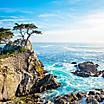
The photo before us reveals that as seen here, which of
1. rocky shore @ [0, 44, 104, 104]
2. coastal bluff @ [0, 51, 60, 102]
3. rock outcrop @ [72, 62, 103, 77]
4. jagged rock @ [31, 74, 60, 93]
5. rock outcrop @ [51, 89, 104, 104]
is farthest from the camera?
rock outcrop @ [72, 62, 103, 77]

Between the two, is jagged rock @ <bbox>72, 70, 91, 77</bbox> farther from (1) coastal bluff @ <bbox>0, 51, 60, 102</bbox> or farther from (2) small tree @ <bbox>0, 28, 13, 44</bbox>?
(2) small tree @ <bbox>0, 28, 13, 44</bbox>

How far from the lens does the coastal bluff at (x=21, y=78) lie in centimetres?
4025

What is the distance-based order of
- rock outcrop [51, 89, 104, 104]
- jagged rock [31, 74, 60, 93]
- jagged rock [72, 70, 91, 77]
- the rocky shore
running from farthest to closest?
jagged rock [72, 70, 91, 77], jagged rock [31, 74, 60, 93], the rocky shore, rock outcrop [51, 89, 104, 104]

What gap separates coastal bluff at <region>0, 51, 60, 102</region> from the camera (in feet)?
132

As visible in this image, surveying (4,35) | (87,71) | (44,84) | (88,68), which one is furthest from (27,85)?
(88,68)

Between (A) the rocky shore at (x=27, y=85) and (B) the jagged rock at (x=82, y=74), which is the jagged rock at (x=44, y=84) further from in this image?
(B) the jagged rock at (x=82, y=74)

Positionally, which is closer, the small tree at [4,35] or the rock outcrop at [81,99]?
the rock outcrop at [81,99]

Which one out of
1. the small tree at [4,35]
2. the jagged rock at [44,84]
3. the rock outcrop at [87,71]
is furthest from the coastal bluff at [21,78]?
the rock outcrop at [87,71]

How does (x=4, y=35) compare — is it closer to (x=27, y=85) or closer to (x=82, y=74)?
(x=27, y=85)

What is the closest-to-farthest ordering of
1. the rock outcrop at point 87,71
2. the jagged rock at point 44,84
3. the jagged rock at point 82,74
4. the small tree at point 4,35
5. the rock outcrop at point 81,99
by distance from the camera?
the rock outcrop at point 81,99 < the jagged rock at point 44,84 < the small tree at point 4,35 < the jagged rock at point 82,74 < the rock outcrop at point 87,71

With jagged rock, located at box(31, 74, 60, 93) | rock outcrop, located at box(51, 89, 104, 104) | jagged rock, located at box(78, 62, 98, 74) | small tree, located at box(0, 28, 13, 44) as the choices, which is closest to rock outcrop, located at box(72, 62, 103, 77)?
jagged rock, located at box(78, 62, 98, 74)

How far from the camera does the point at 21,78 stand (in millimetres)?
43781

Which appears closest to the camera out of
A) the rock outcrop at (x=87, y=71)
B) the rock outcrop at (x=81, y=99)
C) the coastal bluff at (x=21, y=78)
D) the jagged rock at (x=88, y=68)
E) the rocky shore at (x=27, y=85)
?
the rock outcrop at (x=81, y=99)

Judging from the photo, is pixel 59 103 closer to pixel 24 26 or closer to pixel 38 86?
pixel 38 86
